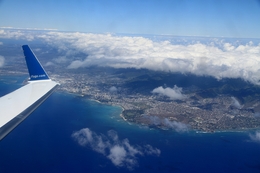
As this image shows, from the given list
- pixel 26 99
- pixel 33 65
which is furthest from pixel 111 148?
pixel 26 99

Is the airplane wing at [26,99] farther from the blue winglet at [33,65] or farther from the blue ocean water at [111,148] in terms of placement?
the blue ocean water at [111,148]

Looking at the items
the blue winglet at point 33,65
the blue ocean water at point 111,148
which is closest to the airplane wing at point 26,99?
the blue winglet at point 33,65

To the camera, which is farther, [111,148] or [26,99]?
[111,148]

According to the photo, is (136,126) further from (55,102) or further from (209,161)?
(55,102)

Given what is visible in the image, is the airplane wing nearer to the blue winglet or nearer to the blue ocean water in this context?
the blue winglet

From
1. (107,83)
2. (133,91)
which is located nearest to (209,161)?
(133,91)

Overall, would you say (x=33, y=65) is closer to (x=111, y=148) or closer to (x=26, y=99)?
(x=26, y=99)
